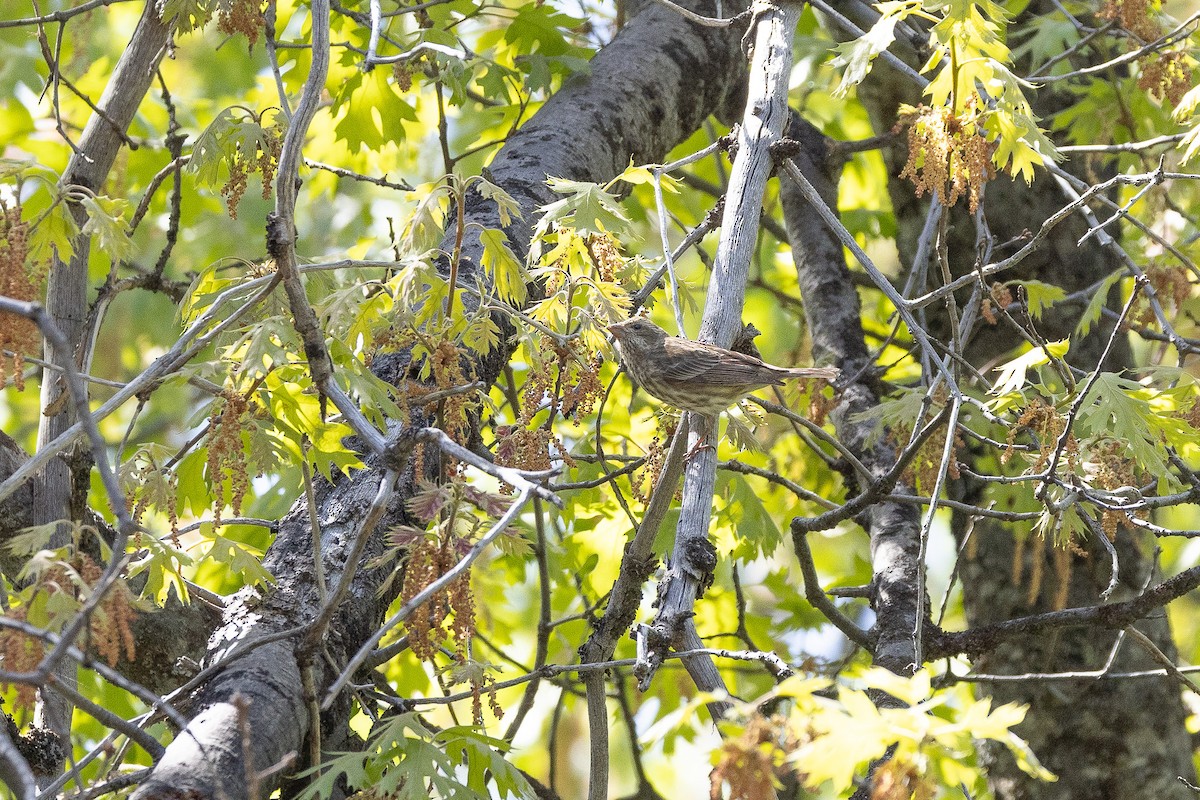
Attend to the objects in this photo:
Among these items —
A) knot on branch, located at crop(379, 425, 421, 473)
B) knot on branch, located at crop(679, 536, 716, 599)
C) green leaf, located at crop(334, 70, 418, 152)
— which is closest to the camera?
knot on branch, located at crop(379, 425, 421, 473)

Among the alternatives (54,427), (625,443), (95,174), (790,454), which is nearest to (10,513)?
(54,427)

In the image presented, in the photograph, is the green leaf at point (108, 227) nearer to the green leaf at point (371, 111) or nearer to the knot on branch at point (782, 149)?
the knot on branch at point (782, 149)

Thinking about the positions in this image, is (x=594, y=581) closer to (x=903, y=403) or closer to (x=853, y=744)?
(x=903, y=403)

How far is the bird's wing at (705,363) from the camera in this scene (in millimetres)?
2787

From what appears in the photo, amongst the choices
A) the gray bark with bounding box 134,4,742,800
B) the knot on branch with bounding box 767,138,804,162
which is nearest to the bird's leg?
the knot on branch with bounding box 767,138,804,162

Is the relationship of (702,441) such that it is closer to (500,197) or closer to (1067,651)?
(500,197)

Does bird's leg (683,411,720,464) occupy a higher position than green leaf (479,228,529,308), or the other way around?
green leaf (479,228,529,308)

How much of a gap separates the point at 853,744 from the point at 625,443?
3077mm

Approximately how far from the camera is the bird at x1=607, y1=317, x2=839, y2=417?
2842 mm

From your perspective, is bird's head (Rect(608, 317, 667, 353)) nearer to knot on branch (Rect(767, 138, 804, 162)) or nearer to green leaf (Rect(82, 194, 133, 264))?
knot on branch (Rect(767, 138, 804, 162))

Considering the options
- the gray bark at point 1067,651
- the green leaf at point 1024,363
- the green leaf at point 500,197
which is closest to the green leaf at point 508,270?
the green leaf at point 500,197

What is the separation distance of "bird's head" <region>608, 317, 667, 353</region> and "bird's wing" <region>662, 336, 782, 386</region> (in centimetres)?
12

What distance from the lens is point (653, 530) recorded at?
2.57 m

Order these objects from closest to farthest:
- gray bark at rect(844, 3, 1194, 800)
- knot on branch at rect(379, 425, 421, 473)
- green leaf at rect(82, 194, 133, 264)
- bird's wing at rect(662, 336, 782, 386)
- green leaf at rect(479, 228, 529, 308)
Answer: knot on branch at rect(379, 425, 421, 473) → green leaf at rect(82, 194, 133, 264) → bird's wing at rect(662, 336, 782, 386) → green leaf at rect(479, 228, 529, 308) → gray bark at rect(844, 3, 1194, 800)
